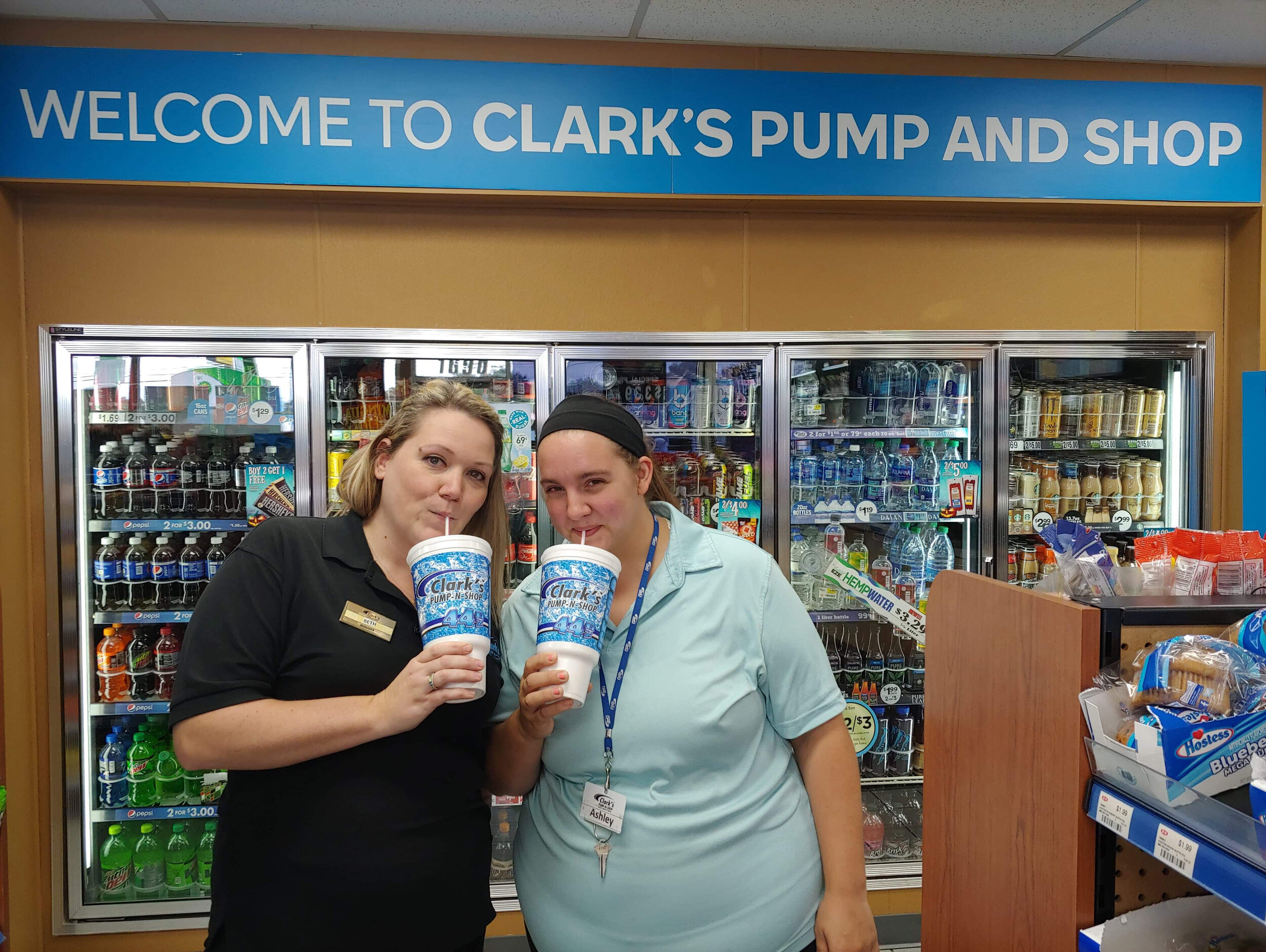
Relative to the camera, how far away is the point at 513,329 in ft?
10.6

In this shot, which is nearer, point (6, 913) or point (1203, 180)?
point (6, 913)

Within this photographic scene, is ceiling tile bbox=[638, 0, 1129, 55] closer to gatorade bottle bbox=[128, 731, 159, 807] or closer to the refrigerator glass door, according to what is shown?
the refrigerator glass door

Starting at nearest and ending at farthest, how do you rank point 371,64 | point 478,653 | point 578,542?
point 478,653
point 578,542
point 371,64

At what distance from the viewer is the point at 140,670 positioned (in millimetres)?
3100

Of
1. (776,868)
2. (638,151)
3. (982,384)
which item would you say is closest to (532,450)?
(638,151)

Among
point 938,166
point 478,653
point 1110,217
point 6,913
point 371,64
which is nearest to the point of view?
point 478,653

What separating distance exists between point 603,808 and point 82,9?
333cm

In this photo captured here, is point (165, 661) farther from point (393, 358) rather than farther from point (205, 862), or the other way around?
point (393, 358)

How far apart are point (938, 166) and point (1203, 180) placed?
1.15 m

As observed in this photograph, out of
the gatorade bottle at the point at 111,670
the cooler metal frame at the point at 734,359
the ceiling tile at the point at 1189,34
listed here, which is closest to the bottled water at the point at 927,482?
the cooler metal frame at the point at 734,359

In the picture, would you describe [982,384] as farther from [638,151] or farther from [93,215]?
[93,215]

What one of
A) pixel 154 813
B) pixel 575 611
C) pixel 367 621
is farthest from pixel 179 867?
pixel 575 611

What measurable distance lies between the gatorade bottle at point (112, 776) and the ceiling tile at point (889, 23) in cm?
343

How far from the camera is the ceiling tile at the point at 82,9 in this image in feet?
9.32
